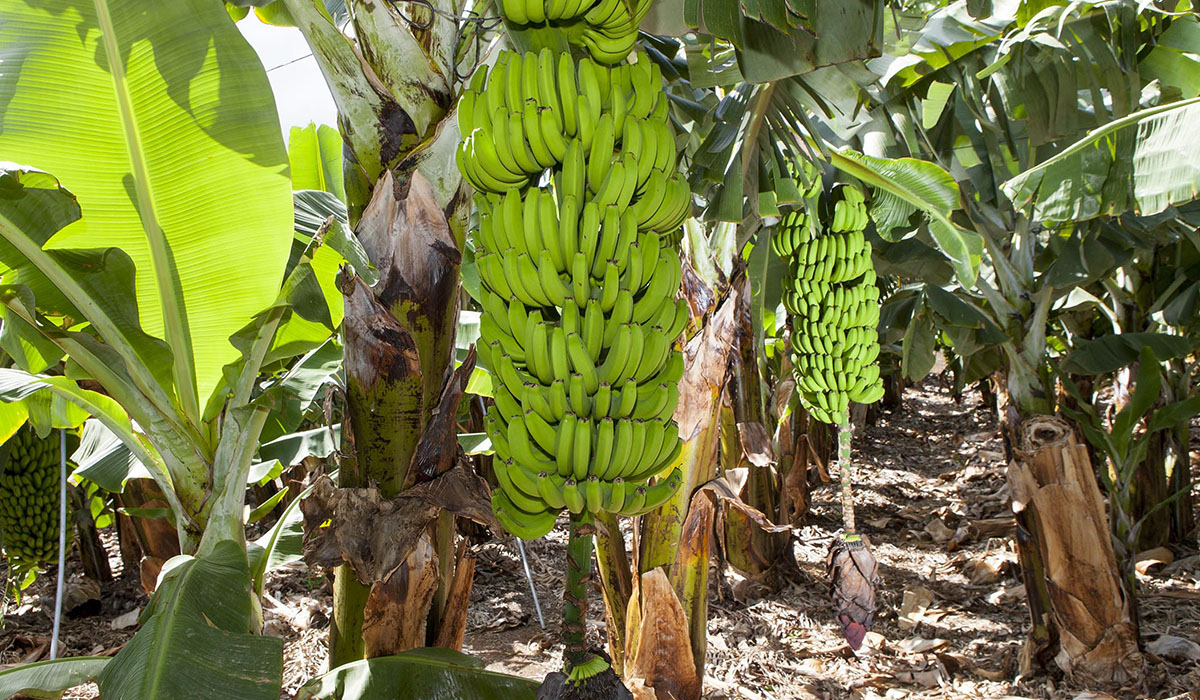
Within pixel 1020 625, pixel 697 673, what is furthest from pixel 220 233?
pixel 1020 625

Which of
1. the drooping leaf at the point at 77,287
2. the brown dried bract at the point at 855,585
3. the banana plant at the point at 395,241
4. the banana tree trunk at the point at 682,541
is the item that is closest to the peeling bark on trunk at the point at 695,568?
the banana tree trunk at the point at 682,541

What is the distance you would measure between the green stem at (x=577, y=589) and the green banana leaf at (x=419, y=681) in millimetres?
465

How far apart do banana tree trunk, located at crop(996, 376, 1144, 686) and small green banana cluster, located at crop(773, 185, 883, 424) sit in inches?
51.6

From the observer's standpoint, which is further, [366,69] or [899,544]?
[899,544]

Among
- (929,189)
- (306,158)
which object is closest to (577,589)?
(929,189)

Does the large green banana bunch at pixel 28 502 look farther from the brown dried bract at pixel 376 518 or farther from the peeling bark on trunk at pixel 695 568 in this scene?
the peeling bark on trunk at pixel 695 568

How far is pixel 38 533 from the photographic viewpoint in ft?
11.4

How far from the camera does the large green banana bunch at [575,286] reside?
3.64ft

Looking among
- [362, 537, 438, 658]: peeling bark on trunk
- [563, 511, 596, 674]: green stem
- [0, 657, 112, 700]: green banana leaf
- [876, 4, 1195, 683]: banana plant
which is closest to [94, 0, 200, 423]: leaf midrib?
[0, 657, 112, 700]: green banana leaf

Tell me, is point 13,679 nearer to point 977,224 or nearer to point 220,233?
point 220,233

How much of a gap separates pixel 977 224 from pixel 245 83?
2821 mm

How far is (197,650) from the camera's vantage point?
1269 millimetres

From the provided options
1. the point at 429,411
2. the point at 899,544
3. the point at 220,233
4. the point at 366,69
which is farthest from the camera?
the point at 899,544

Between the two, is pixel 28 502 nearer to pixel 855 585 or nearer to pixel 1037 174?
pixel 855 585
